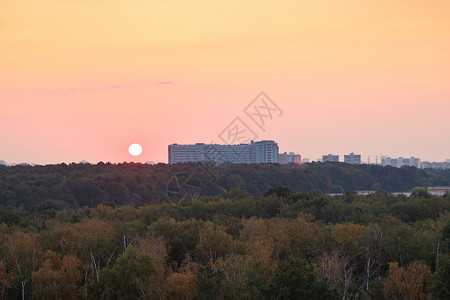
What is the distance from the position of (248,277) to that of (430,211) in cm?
2958

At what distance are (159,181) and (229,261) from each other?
7551cm

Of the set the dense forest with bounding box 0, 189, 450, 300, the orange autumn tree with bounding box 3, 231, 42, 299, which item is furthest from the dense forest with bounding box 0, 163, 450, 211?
the orange autumn tree with bounding box 3, 231, 42, 299

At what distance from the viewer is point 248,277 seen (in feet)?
86.9

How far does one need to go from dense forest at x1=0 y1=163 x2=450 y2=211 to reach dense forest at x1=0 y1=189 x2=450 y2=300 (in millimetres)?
36144

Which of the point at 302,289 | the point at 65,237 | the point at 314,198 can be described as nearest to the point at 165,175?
the point at 314,198

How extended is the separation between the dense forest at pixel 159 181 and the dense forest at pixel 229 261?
36.1m

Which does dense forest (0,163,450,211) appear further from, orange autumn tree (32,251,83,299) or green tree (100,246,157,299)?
green tree (100,246,157,299)

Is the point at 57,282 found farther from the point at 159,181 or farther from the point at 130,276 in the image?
the point at 159,181

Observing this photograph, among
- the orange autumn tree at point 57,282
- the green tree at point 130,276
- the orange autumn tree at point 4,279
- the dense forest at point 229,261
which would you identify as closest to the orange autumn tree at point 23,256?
the dense forest at point 229,261

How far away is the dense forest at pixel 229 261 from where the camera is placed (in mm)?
25203

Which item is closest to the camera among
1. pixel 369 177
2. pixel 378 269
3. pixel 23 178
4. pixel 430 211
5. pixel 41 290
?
pixel 41 290

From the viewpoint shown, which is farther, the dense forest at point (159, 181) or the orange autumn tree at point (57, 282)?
the dense forest at point (159, 181)

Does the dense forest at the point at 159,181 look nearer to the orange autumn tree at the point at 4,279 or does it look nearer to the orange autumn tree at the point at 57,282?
the orange autumn tree at the point at 4,279

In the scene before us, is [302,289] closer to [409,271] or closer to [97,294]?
[409,271]
